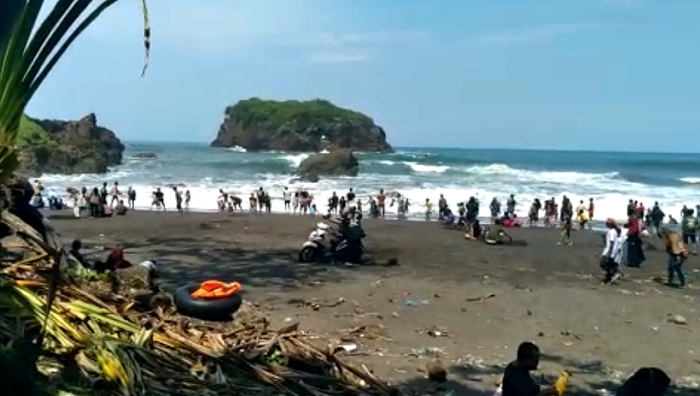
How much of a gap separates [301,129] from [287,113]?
29.5 ft

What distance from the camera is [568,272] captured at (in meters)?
18.9

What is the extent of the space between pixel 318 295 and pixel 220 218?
59.5 ft

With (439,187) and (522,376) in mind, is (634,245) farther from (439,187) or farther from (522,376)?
(439,187)

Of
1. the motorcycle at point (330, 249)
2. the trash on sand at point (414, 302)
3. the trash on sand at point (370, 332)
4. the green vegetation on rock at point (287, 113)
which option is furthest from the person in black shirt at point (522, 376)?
the green vegetation on rock at point (287, 113)

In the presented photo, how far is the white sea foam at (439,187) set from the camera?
44281 millimetres

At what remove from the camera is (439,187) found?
53.7 meters

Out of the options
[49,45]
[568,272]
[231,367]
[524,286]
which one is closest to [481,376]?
[231,367]

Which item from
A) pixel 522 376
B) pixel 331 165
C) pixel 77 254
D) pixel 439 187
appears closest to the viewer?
pixel 522 376

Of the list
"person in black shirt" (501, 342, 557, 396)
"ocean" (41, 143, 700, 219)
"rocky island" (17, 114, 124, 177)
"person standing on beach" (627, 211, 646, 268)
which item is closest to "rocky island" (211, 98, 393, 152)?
"rocky island" (17, 114, 124, 177)

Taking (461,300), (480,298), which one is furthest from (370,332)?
(480,298)

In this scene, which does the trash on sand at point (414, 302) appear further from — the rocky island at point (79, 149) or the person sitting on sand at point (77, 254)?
the rocky island at point (79, 149)

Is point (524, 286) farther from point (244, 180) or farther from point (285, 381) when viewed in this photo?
point (244, 180)

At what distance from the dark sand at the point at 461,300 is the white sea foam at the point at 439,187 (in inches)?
694

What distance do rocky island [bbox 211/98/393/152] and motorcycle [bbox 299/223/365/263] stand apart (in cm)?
10010
